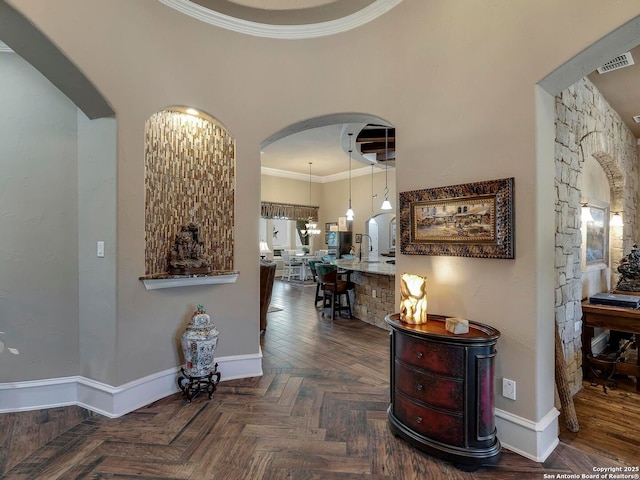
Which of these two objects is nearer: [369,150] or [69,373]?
[69,373]

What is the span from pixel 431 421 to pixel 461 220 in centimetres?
133

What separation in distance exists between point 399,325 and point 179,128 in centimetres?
260

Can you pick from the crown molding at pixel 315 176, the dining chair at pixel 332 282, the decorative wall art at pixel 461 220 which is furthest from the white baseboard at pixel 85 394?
the crown molding at pixel 315 176

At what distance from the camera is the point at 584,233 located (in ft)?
11.0

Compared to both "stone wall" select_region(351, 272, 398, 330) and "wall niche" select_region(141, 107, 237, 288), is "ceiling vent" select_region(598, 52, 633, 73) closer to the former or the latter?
"stone wall" select_region(351, 272, 398, 330)

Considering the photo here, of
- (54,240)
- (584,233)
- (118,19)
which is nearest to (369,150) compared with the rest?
(584,233)

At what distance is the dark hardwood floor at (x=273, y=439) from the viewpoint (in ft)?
6.39

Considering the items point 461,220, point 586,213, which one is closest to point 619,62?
point 586,213

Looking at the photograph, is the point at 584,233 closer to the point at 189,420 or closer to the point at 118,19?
the point at 189,420

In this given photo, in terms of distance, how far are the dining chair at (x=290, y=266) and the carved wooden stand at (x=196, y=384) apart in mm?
7618

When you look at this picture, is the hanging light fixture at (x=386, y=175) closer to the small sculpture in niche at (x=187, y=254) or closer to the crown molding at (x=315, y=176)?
the crown molding at (x=315, y=176)

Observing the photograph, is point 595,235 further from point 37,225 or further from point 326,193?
point 326,193

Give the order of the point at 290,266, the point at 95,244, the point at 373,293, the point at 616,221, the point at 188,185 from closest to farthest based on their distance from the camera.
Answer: the point at 95,244, the point at 188,185, the point at 616,221, the point at 373,293, the point at 290,266

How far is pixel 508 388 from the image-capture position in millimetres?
2152
